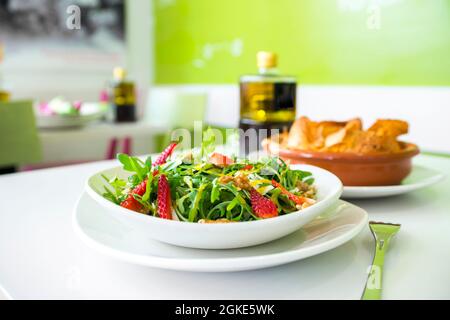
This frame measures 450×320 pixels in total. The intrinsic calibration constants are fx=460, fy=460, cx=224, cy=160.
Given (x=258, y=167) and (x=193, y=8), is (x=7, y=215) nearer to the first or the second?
(x=258, y=167)

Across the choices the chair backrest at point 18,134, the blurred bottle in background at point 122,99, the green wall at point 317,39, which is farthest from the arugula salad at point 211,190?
the blurred bottle in background at point 122,99

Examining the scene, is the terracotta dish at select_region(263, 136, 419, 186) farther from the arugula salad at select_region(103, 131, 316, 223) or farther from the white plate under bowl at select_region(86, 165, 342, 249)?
the white plate under bowl at select_region(86, 165, 342, 249)

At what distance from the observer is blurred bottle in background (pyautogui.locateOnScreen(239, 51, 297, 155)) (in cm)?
117

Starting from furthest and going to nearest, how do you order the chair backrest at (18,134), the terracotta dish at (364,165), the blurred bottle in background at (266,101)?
the chair backrest at (18,134) → the blurred bottle in background at (266,101) → the terracotta dish at (364,165)

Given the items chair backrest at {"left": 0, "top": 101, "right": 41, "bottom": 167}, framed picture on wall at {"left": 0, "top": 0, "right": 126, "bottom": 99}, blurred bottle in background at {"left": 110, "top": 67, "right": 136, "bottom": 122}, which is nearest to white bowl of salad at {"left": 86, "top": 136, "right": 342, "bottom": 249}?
chair backrest at {"left": 0, "top": 101, "right": 41, "bottom": 167}

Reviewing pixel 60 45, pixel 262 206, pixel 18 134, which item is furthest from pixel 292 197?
pixel 60 45

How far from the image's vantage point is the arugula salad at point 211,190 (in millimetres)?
502

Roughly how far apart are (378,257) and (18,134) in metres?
1.55

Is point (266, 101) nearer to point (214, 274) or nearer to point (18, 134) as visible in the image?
point (214, 274)

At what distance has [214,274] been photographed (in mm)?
472

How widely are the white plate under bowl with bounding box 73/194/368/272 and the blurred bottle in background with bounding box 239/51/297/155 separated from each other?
609 mm

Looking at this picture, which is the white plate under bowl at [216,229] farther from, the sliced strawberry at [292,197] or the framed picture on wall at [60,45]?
the framed picture on wall at [60,45]
